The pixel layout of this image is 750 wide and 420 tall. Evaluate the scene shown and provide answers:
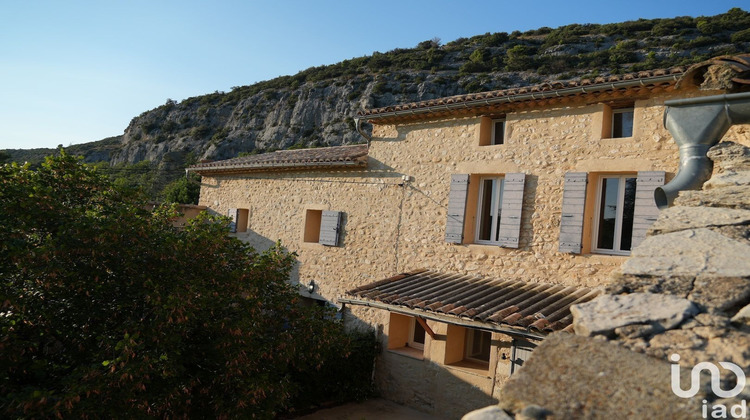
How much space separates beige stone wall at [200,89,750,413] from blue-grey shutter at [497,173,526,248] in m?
0.14

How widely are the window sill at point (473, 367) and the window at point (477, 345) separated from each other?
0.20 meters

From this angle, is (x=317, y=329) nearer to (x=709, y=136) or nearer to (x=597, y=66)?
(x=709, y=136)

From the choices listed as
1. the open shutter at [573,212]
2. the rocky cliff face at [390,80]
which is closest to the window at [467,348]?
the open shutter at [573,212]

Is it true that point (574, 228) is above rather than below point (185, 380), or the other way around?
above

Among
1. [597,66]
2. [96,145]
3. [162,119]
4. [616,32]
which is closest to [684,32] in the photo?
[616,32]

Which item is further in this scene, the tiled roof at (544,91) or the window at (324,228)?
the window at (324,228)

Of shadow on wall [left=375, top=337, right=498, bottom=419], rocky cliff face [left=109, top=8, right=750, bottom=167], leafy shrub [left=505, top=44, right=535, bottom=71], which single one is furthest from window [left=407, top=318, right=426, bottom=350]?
leafy shrub [left=505, top=44, right=535, bottom=71]

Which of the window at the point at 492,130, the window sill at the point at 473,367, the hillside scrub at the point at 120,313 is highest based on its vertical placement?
the window at the point at 492,130

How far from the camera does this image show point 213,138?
42219 mm

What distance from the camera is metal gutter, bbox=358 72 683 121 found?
6.55 metres

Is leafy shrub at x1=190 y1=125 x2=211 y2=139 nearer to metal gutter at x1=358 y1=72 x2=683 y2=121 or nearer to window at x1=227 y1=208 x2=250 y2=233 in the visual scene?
window at x1=227 y1=208 x2=250 y2=233

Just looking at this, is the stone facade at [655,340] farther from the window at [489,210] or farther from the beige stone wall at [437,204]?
the window at [489,210]

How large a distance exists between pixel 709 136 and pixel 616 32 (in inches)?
1564

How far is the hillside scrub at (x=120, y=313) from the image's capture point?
15.5 feet
